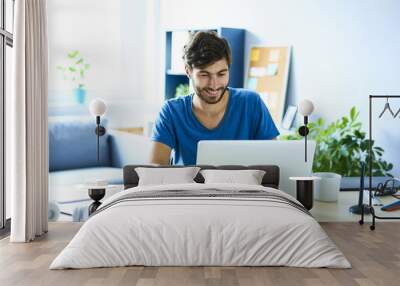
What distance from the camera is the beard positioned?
652cm

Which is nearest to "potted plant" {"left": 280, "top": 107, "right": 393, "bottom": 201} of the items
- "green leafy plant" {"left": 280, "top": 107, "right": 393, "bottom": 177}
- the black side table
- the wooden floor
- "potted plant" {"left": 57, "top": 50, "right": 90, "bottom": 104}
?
"green leafy plant" {"left": 280, "top": 107, "right": 393, "bottom": 177}

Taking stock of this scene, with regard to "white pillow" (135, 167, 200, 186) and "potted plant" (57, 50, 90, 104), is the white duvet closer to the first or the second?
"white pillow" (135, 167, 200, 186)

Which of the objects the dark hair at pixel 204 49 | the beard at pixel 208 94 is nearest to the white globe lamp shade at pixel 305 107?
the beard at pixel 208 94

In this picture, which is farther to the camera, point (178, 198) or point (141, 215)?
point (178, 198)

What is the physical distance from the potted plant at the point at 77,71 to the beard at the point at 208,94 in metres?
1.32

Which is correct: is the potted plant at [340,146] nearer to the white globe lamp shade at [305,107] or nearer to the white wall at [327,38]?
the white wall at [327,38]

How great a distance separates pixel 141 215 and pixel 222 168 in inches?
78.4

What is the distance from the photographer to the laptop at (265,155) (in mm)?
6277

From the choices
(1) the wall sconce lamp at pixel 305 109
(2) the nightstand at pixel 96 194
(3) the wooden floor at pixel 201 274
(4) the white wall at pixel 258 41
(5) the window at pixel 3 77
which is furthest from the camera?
(4) the white wall at pixel 258 41

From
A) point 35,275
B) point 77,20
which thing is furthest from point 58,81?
point 35,275

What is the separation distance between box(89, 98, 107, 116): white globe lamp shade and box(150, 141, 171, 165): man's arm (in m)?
0.67

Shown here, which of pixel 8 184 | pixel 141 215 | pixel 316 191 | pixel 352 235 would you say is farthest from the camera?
pixel 316 191

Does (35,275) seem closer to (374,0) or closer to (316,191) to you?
(316,191)

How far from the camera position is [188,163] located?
6449 mm
